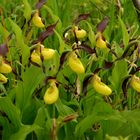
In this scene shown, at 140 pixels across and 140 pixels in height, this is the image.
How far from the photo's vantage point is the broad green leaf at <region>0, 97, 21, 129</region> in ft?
5.07

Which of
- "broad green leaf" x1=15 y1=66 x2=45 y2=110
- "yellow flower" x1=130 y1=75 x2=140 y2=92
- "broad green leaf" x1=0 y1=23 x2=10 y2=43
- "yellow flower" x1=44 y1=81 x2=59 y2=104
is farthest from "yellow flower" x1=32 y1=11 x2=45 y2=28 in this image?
"yellow flower" x1=130 y1=75 x2=140 y2=92

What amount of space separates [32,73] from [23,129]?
265 millimetres

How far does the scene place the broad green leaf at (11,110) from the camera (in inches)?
60.8

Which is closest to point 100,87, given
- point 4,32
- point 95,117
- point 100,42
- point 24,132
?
point 95,117

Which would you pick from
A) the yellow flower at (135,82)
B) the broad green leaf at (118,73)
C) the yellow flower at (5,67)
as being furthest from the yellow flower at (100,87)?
the yellow flower at (5,67)

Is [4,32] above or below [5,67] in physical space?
above

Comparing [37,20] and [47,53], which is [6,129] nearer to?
[47,53]

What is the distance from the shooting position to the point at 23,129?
58.8 inches

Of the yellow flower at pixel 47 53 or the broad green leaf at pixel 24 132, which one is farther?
the yellow flower at pixel 47 53

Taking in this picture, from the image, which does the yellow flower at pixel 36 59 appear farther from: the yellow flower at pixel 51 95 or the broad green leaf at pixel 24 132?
the broad green leaf at pixel 24 132

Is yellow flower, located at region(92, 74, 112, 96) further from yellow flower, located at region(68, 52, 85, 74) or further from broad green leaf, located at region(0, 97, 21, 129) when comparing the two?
broad green leaf, located at region(0, 97, 21, 129)

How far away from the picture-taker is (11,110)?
1.58 meters

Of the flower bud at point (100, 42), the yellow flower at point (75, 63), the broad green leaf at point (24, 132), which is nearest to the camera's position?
the broad green leaf at point (24, 132)

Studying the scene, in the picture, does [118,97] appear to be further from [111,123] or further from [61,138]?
[61,138]
